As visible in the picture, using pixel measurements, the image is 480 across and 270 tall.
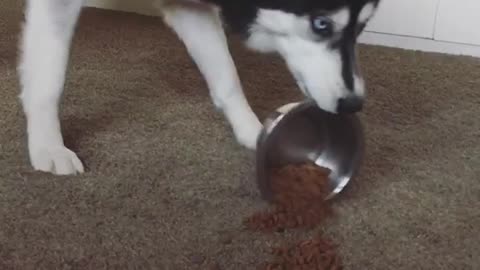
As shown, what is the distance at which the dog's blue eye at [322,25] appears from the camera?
1.23 meters

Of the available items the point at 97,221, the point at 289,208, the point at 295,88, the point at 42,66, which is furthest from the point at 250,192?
the point at 295,88

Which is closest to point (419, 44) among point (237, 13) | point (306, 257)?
point (237, 13)

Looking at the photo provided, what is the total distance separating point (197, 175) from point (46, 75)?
0.30 m

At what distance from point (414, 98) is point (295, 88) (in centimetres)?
25

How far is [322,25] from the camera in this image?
124 centimetres

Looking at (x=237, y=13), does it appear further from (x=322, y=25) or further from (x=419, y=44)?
(x=419, y=44)

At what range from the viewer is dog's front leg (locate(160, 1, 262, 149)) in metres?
1.50

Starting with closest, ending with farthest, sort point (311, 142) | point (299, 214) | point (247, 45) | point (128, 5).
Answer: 1. point (299, 214)
2. point (311, 142)
3. point (247, 45)
4. point (128, 5)

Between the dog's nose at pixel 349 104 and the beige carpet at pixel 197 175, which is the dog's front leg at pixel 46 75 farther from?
the dog's nose at pixel 349 104

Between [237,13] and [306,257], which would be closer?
[306,257]

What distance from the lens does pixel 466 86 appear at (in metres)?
1.82

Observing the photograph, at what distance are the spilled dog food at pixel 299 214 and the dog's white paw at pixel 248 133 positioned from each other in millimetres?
222

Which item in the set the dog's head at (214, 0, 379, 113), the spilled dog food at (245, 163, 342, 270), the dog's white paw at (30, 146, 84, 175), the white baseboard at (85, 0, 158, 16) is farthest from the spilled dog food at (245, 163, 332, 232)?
the white baseboard at (85, 0, 158, 16)

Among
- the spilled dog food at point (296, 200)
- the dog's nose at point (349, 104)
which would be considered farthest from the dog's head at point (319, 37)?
the spilled dog food at point (296, 200)
